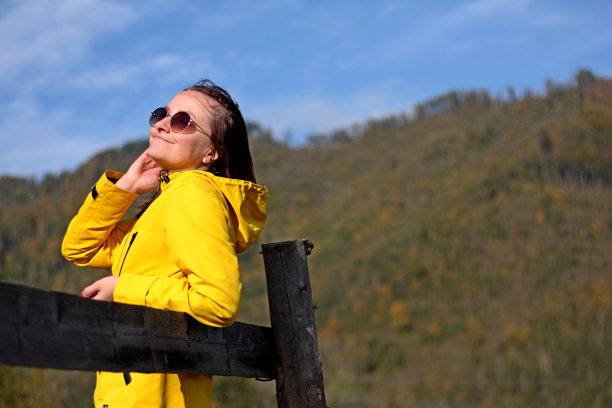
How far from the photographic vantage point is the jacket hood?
2008 mm

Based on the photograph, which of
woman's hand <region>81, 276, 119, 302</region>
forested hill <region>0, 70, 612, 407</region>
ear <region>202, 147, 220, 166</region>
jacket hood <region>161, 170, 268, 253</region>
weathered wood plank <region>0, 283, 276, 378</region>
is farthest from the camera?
forested hill <region>0, 70, 612, 407</region>

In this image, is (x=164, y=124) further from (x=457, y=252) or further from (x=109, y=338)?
(x=457, y=252)

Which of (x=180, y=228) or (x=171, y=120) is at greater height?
(x=171, y=120)

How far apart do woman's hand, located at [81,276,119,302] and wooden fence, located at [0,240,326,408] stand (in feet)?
0.68

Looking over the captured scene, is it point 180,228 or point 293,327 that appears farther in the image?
point 293,327

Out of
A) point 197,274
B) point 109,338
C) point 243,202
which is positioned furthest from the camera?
point 243,202

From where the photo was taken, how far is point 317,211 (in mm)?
90312

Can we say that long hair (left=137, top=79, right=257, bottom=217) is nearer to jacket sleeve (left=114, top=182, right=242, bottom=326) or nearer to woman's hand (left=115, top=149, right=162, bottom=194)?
woman's hand (left=115, top=149, right=162, bottom=194)

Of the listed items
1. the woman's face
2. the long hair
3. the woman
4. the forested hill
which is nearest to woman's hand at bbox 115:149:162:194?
the woman

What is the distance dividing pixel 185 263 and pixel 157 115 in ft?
1.71

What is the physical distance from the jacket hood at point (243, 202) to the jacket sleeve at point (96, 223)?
296mm

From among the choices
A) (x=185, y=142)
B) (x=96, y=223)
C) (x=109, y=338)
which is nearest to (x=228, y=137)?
(x=185, y=142)

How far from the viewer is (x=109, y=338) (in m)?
1.57

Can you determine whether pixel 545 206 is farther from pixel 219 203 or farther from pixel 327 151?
pixel 219 203
